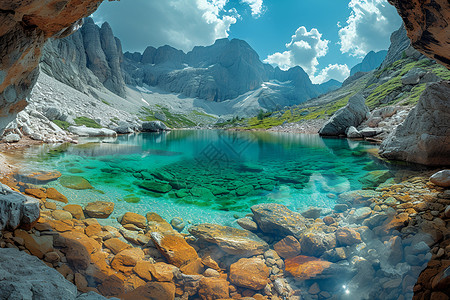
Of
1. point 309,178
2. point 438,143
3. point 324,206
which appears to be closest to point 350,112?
point 438,143

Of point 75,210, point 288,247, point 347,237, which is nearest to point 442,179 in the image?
point 347,237

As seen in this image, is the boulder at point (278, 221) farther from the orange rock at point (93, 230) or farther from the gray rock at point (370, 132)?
the gray rock at point (370, 132)

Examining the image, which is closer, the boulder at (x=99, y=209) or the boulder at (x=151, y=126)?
the boulder at (x=99, y=209)

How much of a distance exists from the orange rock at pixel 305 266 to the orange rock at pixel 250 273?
2.73 ft

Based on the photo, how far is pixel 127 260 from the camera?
6.40 meters

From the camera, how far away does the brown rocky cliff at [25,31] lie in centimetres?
661

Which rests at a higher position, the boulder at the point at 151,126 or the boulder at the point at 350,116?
the boulder at the point at 350,116

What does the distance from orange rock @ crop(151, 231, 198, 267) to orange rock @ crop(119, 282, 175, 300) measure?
84 centimetres

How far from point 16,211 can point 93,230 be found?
2404 mm

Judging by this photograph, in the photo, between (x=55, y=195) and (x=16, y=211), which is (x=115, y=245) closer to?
(x=16, y=211)

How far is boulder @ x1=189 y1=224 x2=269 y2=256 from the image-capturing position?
24.1ft

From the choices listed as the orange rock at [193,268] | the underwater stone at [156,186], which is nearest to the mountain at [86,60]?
the underwater stone at [156,186]

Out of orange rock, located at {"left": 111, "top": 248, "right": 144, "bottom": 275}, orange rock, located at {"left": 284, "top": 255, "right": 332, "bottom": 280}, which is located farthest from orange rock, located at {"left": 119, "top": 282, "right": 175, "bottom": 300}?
orange rock, located at {"left": 284, "top": 255, "right": 332, "bottom": 280}

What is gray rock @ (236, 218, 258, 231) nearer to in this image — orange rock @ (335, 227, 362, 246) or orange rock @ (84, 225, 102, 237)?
orange rock @ (335, 227, 362, 246)
